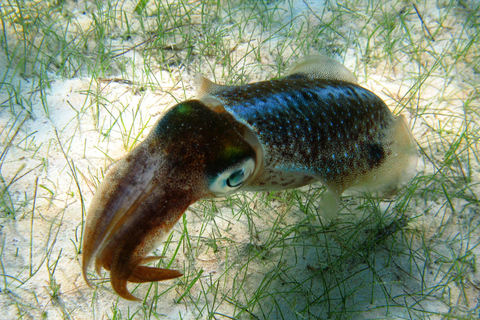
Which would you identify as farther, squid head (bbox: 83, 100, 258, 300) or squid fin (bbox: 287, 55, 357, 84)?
squid fin (bbox: 287, 55, 357, 84)

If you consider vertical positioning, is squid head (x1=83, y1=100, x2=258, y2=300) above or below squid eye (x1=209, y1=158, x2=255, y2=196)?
above

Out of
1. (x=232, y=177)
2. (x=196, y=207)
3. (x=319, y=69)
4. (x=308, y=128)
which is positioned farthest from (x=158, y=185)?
(x=319, y=69)

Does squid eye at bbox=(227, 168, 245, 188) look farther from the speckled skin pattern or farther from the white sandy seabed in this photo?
the white sandy seabed

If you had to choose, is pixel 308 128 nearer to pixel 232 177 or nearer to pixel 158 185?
pixel 232 177

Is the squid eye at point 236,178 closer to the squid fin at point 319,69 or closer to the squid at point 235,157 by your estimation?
the squid at point 235,157

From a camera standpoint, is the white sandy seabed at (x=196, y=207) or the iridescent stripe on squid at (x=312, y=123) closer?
the iridescent stripe on squid at (x=312, y=123)

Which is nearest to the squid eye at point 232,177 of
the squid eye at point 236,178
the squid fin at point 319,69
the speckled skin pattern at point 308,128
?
the squid eye at point 236,178

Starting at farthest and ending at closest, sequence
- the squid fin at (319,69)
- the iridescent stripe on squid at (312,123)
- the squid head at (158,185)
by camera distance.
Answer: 1. the squid fin at (319,69)
2. the iridescent stripe on squid at (312,123)
3. the squid head at (158,185)

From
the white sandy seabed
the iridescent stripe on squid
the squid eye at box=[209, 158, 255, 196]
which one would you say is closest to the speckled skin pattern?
the iridescent stripe on squid
